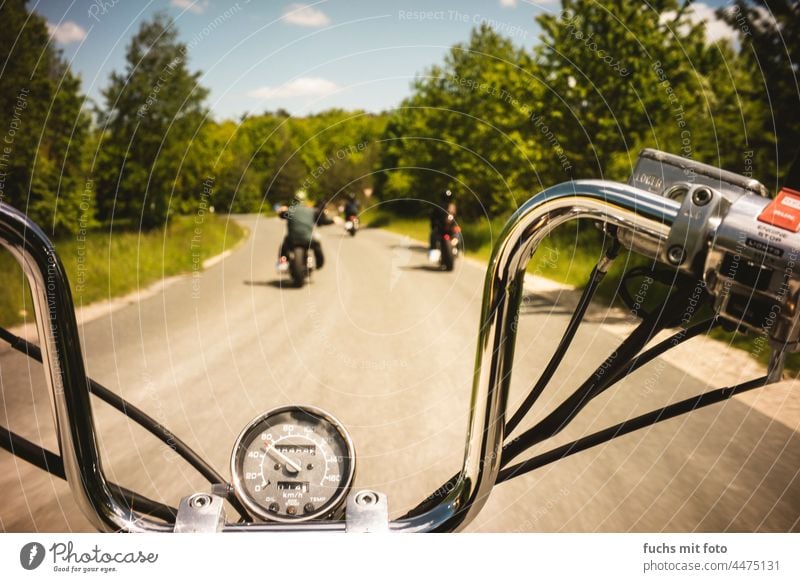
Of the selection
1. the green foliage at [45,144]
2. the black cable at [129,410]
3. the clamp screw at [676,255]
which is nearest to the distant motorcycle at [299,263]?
the green foliage at [45,144]

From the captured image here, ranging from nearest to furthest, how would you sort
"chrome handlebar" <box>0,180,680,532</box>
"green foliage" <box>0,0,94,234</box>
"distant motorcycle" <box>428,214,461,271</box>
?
"chrome handlebar" <box>0,180,680,532</box>
"green foliage" <box>0,0,94,234</box>
"distant motorcycle" <box>428,214,461,271</box>

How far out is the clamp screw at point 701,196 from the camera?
597mm

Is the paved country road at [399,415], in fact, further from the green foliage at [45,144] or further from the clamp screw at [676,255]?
the green foliage at [45,144]

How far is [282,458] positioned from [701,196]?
3.11 ft

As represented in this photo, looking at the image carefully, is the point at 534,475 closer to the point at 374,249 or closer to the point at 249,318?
the point at 249,318

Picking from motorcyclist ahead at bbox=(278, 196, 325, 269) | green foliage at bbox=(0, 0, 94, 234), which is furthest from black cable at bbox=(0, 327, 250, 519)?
green foliage at bbox=(0, 0, 94, 234)

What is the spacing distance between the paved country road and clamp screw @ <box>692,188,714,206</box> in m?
1.18

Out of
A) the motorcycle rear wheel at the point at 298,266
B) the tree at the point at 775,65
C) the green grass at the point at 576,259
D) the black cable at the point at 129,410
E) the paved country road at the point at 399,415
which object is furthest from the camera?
the motorcycle rear wheel at the point at 298,266

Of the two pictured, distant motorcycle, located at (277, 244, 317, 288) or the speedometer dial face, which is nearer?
the speedometer dial face

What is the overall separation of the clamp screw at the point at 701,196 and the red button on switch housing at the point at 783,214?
49 mm

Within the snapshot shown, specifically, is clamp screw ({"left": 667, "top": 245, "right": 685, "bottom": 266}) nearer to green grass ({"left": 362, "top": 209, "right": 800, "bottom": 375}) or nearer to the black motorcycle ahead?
green grass ({"left": 362, "top": 209, "right": 800, "bottom": 375})

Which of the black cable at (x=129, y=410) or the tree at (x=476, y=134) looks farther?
the tree at (x=476, y=134)

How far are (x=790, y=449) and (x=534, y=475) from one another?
4.01ft

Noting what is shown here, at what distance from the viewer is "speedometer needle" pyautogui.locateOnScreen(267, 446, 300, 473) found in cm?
123
